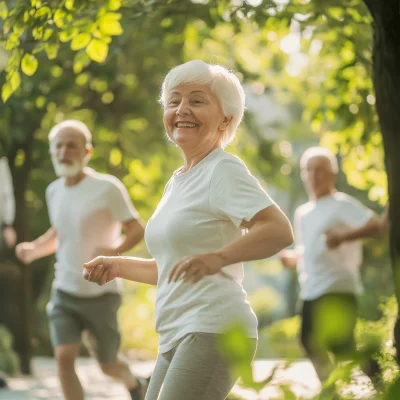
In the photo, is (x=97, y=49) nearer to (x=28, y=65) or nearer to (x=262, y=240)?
(x=28, y=65)

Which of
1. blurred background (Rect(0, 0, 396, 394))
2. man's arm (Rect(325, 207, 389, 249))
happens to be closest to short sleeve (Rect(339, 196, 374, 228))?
man's arm (Rect(325, 207, 389, 249))

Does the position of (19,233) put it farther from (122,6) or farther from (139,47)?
(122,6)

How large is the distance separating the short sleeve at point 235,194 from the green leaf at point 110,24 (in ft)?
6.20

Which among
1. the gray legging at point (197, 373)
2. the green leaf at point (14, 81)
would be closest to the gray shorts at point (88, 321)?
the green leaf at point (14, 81)

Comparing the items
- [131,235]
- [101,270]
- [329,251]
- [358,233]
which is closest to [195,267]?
[101,270]

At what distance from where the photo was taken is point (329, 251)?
7.42m

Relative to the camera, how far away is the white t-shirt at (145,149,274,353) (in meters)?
3.14

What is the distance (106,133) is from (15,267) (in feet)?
6.75

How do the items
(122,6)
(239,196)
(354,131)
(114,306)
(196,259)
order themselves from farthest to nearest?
(354,131)
(114,306)
(122,6)
(239,196)
(196,259)

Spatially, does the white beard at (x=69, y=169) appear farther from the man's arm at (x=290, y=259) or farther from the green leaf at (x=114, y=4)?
the man's arm at (x=290, y=259)

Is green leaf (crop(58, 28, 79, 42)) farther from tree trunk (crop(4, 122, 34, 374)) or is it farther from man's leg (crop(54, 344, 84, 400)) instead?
tree trunk (crop(4, 122, 34, 374))

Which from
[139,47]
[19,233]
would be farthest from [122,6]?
[19,233]

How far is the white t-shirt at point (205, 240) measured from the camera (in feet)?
10.3

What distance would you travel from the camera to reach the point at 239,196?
3090 mm
